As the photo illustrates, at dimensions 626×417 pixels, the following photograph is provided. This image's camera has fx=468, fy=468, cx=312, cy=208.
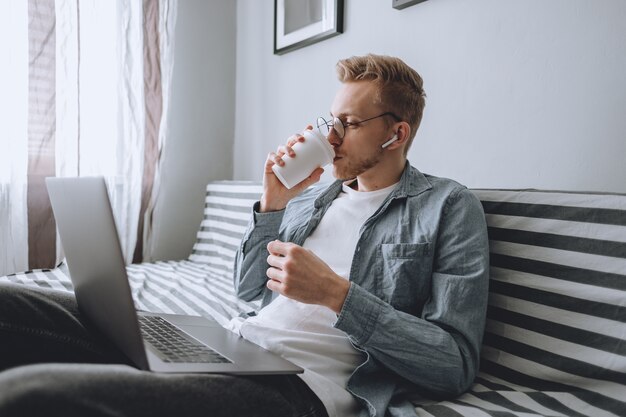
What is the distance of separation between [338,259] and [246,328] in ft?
0.81

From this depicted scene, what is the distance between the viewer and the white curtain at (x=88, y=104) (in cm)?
179

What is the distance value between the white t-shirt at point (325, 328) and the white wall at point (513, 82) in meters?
0.39

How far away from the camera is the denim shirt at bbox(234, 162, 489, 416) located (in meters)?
0.79

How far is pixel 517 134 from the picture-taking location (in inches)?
47.7

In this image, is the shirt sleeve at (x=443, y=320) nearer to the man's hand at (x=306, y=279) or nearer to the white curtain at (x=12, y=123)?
the man's hand at (x=306, y=279)

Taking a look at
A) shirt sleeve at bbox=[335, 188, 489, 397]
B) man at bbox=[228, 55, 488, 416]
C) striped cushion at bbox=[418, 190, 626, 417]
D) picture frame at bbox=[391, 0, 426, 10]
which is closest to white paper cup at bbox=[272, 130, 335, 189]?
man at bbox=[228, 55, 488, 416]

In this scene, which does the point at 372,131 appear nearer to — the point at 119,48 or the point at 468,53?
the point at 468,53

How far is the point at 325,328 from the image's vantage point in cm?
91

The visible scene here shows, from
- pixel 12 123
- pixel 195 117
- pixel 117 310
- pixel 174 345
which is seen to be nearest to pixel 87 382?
pixel 117 310

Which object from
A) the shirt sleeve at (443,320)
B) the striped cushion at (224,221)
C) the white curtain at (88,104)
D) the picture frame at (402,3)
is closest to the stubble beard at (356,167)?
the shirt sleeve at (443,320)

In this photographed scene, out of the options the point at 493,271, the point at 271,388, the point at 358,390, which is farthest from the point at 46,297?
the point at 493,271

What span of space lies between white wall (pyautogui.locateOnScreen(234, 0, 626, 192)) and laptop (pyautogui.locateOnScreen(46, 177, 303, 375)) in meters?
0.83

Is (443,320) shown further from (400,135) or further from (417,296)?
(400,135)

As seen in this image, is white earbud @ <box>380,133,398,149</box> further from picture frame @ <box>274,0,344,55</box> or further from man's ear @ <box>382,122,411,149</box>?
picture frame @ <box>274,0,344,55</box>
